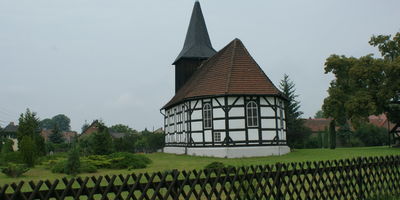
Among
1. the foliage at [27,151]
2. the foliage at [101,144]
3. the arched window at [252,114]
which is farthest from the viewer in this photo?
the arched window at [252,114]

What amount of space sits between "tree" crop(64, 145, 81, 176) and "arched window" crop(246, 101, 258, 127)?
37.3 feet

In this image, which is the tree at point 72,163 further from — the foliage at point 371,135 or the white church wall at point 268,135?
the foliage at point 371,135

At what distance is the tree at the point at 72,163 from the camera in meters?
15.5

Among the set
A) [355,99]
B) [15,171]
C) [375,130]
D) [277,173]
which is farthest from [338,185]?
[375,130]

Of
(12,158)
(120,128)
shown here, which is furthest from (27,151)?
(120,128)

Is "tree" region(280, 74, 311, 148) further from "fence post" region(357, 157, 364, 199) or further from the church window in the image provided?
"fence post" region(357, 157, 364, 199)

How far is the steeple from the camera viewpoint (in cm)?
3362

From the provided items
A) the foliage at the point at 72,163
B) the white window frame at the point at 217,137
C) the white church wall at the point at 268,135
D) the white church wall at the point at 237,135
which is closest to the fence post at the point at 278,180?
the foliage at the point at 72,163

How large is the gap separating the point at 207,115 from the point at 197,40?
39.2 feet

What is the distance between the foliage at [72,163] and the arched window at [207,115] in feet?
33.7

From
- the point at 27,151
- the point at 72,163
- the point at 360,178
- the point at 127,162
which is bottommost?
the point at 127,162

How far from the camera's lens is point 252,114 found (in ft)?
77.3

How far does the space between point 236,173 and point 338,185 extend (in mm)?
2444

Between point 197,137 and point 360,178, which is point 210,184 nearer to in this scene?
point 360,178
